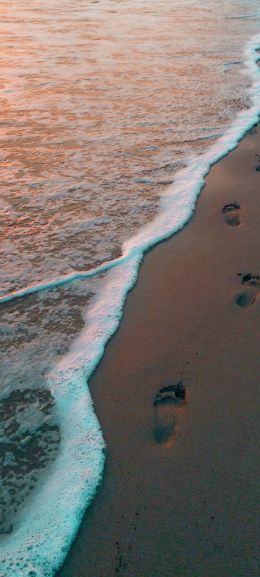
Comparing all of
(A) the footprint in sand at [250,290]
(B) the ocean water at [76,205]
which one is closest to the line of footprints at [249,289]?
(A) the footprint in sand at [250,290]

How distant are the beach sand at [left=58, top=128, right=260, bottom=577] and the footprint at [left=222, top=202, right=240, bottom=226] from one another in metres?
0.33

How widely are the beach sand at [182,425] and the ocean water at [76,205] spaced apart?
0.12 metres

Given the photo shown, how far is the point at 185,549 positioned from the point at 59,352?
1.26 metres

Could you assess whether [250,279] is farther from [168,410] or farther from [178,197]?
[178,197]

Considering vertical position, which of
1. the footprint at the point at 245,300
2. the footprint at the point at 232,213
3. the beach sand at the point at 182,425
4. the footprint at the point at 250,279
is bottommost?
the beach sand at the point at 182,425

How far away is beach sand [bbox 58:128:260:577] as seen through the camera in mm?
1784

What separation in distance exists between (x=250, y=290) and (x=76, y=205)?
184 cm

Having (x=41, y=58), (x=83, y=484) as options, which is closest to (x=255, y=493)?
(x=83, y=484)

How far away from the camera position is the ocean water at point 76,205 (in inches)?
81.9

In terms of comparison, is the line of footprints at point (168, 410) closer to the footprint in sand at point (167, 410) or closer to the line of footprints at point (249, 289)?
the footprint in sand at point (167, 410)

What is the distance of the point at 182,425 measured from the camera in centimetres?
222

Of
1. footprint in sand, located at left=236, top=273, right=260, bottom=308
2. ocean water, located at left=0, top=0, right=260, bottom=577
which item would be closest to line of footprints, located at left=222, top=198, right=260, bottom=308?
footprint in sand, located at left=236, top=273, right=260, bottom=308

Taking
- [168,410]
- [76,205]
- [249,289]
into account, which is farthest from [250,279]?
[76,205]

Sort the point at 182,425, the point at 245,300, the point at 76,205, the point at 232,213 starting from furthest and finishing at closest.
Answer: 1. the point at 76,205
2. the point at 232,213
3. the point at 245,300
4. the point at 182,425
